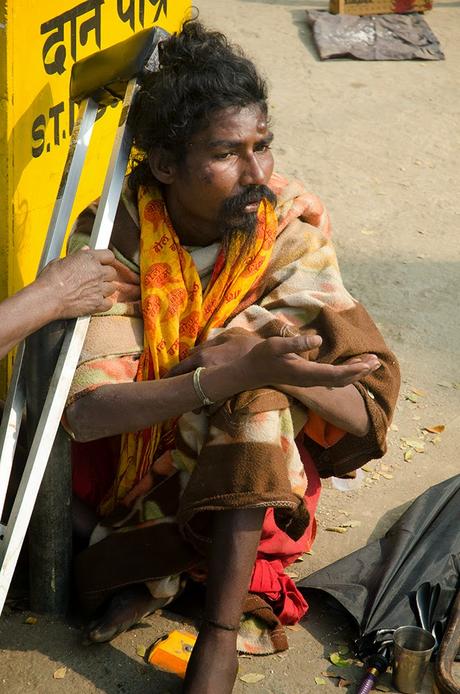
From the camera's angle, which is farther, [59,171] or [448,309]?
[448,309]

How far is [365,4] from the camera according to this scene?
988cm

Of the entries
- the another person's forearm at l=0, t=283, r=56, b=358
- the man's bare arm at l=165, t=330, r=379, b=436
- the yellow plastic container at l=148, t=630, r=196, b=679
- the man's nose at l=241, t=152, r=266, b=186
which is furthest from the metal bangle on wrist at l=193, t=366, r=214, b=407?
the yellow plastic container at l=148, t=630, r=196, b=679

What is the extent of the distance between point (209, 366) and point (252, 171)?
25.7 inches

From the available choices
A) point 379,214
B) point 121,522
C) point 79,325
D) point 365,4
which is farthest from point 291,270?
point 365,4

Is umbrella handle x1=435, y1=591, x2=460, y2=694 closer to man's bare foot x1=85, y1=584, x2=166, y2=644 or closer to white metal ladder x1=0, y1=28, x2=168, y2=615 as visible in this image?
man's bare foot x1=85, y1=584, x2=166, y2=644

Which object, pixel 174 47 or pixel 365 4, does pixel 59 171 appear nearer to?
pixel 174 47

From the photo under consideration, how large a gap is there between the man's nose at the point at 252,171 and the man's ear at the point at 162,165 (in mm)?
248

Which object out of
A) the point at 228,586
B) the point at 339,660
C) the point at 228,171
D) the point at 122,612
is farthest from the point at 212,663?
the point at 228,171

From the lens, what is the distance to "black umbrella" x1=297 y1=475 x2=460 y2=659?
371 cm

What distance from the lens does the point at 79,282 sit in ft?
10.9

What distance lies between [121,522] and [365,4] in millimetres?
7356

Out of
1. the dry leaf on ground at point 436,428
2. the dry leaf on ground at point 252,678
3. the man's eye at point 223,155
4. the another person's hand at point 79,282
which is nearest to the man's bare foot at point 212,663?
the dry leaf on ground at point 252,678

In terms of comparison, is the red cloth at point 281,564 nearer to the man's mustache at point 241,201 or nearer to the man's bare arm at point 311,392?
the man's bare arm at point 311,392

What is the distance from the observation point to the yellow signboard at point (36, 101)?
390cm
